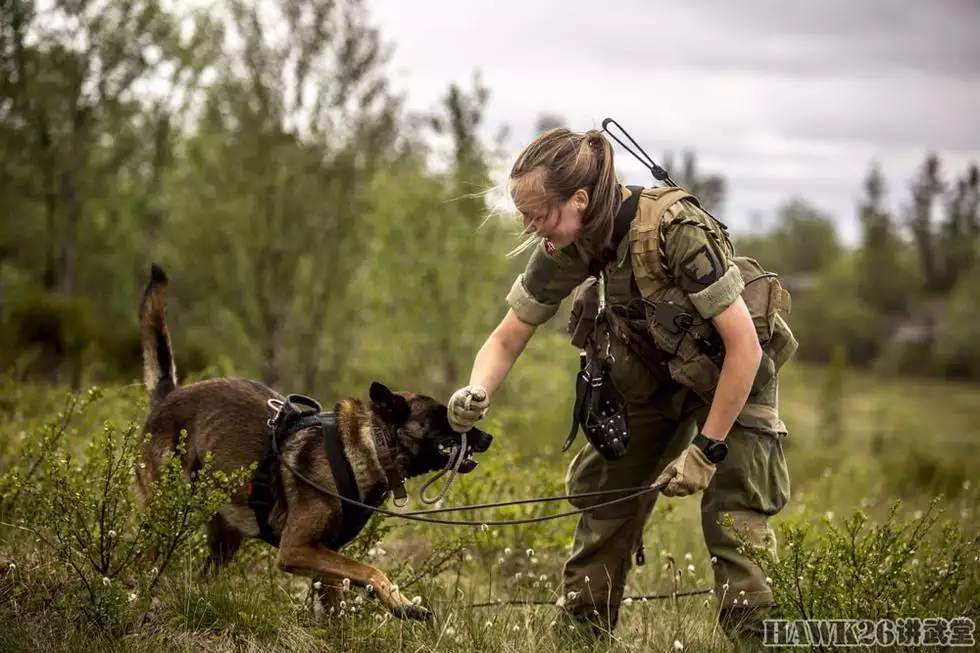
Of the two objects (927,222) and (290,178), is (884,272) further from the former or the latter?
(290,178)

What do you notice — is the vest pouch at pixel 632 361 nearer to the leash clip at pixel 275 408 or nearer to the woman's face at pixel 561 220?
the woman's face at pixel 561 220

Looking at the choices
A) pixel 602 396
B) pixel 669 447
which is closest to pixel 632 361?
pixel 602 396

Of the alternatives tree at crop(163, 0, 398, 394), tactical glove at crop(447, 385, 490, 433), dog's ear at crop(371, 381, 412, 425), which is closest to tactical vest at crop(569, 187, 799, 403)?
tactical glove at crop(447, 385, 490, 433)

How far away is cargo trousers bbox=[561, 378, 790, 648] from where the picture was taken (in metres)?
3.74

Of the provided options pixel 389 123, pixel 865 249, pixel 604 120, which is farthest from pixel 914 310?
pixel 604 120

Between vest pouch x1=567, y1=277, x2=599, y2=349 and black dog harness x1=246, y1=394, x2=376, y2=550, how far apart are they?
122 centimetres

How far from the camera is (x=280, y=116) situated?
13.6 metres

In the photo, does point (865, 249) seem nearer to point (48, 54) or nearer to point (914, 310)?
point (914, 310)

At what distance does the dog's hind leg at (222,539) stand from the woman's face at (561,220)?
2.37 m

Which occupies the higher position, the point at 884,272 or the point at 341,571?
the point at 341,571

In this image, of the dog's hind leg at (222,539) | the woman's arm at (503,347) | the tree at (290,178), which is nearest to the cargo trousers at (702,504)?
the woman's arm at (503,347)

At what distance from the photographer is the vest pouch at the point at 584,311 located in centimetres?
415

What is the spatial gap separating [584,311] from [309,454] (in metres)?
1.52

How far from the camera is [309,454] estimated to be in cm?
432
